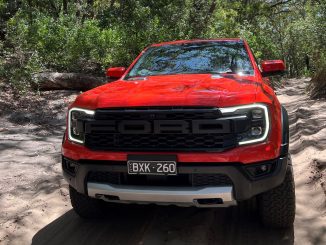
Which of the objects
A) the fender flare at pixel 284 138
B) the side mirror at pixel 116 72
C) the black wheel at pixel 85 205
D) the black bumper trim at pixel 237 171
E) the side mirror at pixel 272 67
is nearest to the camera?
the black bumper trim at pixel 237 171

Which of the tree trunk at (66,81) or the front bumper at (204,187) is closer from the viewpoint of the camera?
the front bumper at (204,187)

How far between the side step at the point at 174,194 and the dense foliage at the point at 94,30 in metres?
7.84

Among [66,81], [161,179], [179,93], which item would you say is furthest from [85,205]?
[66,81]

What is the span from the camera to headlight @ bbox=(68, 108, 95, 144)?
3.37 m

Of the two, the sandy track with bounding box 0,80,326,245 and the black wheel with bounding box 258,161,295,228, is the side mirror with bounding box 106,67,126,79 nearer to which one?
the sandy track with bounding box 0,80,326,245

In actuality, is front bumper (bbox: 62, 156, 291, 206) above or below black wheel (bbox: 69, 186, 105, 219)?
above

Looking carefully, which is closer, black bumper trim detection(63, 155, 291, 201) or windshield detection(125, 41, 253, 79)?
black bumper trim detection(63, 155, 291, 201)

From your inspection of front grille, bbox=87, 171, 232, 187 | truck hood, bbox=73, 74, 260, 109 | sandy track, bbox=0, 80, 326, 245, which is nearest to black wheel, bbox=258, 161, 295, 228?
sandy track, bbox=0, 80, 326, 245

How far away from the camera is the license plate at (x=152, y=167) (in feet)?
10.0

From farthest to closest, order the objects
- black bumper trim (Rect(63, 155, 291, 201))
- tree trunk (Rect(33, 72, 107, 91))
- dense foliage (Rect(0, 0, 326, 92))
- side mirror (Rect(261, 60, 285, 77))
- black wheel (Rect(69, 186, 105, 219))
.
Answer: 1. tree trunk (Rect(33, 72, 107, 91))
2. dense foliage (Rect(0, 0, 326, 92))
3. side mirror (Rect(261, 60, 285, 77))
4. black wheel (Rect(69, 186, 105, 219))
5. black bumper trim (Rect(63, 155, 291, 201))

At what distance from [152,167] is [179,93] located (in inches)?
24.3

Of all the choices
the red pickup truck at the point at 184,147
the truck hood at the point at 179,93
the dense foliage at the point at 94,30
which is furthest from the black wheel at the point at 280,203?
the dense foliage at the point at 94,30

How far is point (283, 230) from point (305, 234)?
0.18m

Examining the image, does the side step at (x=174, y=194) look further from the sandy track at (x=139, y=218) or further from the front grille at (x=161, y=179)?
the sandy track at (x=139, y=218)
